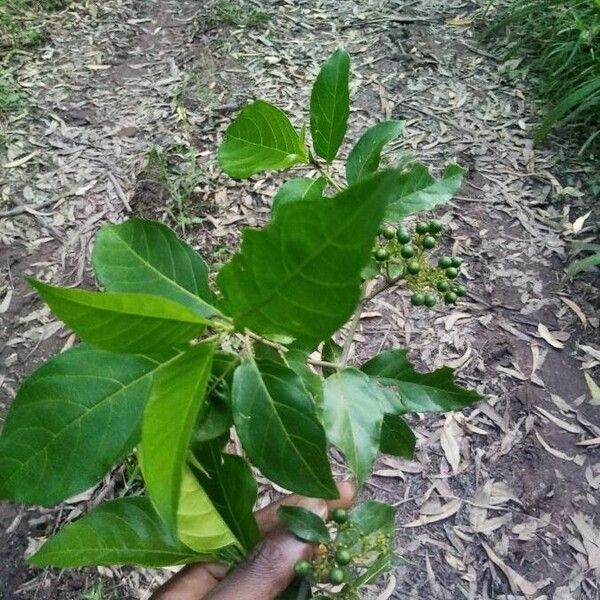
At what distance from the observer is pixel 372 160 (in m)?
0.79

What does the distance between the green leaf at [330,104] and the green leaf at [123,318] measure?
40cm

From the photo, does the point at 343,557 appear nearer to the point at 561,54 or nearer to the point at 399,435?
the point at 399,435

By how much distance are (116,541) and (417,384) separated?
A: 431 millimetres

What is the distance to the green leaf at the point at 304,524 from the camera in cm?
81

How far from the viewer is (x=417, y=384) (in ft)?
2.77

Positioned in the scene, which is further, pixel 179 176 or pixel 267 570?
pixel 179 176

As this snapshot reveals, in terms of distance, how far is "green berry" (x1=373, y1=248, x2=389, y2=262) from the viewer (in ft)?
2.53

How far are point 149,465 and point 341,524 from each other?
42 centimetres

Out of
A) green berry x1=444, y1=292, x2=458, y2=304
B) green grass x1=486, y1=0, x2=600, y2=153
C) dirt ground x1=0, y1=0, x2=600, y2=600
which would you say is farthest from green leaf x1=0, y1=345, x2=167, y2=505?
green grass x1=486, y1=0, x2=600, y2=153

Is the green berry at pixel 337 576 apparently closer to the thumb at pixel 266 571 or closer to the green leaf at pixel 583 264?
the thumb at pixel 266 571

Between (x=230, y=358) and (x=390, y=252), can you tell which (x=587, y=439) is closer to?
Result: (x=390, y=252)

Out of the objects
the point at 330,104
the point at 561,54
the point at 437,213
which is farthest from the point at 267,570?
the point at 561,54

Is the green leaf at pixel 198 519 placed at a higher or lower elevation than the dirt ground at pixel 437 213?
higher

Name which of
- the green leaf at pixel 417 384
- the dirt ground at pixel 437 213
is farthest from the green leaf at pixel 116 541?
the dirt ground at pixel 437 213
